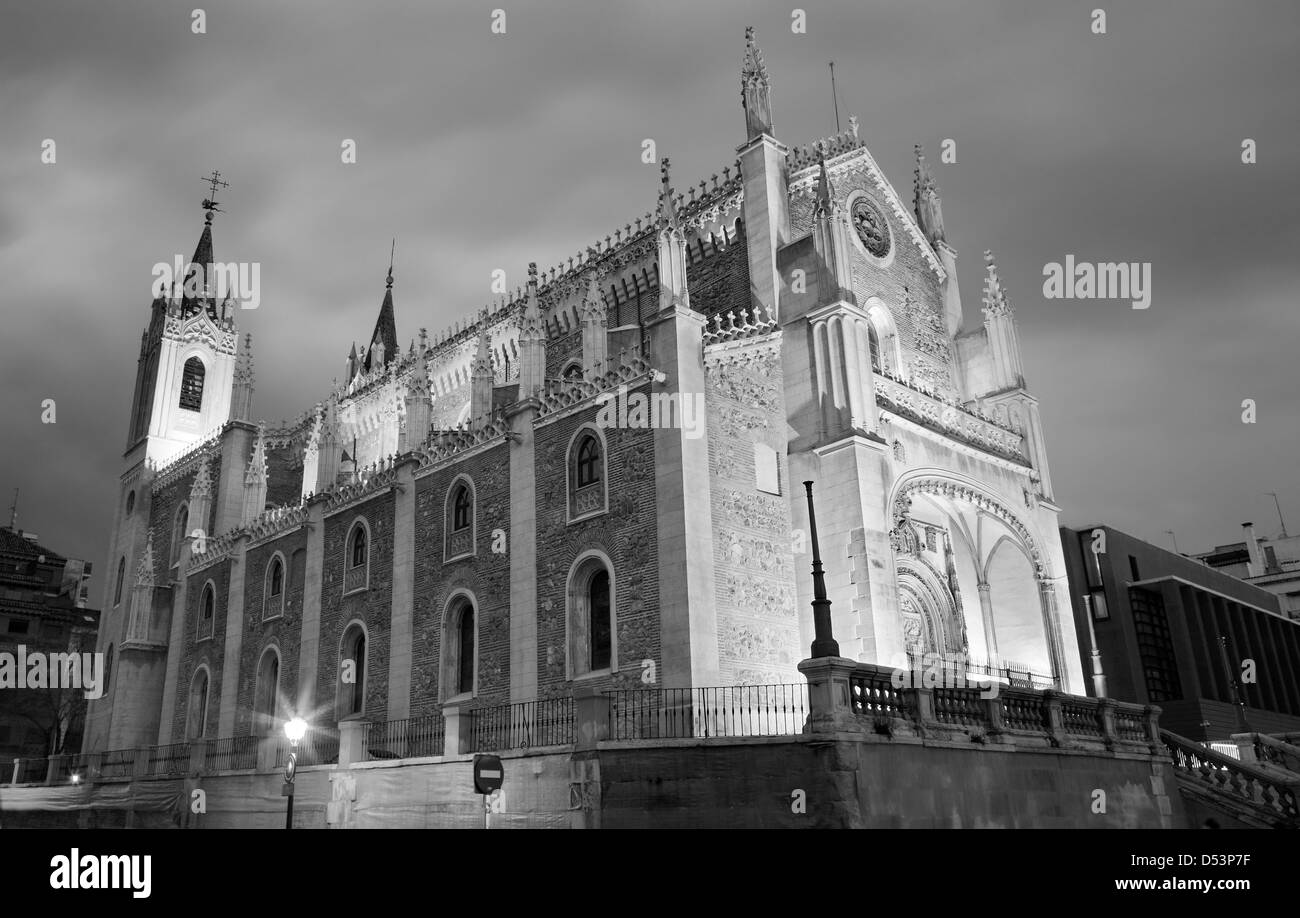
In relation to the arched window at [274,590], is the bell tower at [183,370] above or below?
above

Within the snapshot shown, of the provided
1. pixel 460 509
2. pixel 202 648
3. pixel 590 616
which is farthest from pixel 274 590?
pixel 590 616

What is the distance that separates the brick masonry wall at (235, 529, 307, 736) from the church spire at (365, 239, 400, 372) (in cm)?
2673

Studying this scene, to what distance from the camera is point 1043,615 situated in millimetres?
28547

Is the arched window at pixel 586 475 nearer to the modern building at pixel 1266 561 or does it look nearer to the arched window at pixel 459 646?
the arched window at pixel 459 646

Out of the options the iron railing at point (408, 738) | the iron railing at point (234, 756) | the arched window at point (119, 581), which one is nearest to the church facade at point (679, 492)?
the iron railing at point (408, 738)

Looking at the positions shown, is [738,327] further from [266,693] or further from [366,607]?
[266,693]

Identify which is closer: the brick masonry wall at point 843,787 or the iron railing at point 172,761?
the brick masonry wall at point 843,787

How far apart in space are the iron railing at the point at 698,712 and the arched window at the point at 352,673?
490 inches

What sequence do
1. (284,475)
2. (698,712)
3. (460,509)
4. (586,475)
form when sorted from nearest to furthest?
1. (698,712)
2. (586,475)
3. (460,509)
4. (284,475)

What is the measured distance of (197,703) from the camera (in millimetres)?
39094

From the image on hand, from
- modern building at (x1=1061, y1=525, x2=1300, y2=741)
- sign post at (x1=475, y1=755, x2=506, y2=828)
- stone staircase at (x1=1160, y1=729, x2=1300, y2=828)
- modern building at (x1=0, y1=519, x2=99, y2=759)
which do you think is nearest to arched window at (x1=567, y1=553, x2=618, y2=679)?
sign post at (x1=475, y1=755, x2=506, y2=828)

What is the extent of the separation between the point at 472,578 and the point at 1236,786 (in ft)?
62.3

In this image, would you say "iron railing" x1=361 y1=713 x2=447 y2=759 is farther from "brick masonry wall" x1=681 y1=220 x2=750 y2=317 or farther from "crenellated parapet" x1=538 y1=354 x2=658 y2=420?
"brick masonry wall" x1=681 y1=220 x2=750 y2=317

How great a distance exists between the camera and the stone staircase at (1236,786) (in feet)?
66.7
